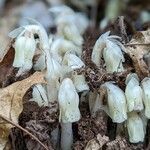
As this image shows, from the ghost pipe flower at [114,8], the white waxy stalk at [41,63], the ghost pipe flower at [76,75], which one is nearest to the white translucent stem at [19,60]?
the white waxy stalk at [41,63]

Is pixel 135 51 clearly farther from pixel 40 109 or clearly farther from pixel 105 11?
pixel 105 11

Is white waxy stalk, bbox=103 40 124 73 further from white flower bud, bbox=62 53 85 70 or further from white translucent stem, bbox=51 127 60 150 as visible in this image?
white translucent stem, bbox=51 127 60 150

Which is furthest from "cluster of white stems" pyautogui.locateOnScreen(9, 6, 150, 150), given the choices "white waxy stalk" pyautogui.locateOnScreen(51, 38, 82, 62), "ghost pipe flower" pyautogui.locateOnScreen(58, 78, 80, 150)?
"white waxy stalk" pyautogui.locateOnScreen(51, 38, 82, 62)

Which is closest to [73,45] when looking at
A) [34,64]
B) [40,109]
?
[34,64]

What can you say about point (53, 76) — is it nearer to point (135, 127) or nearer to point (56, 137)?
point (56, 137)

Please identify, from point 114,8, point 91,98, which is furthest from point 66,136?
point 114,8

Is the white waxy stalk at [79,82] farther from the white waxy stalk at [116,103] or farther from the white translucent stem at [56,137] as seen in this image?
the white translucent stem at [56,137]
